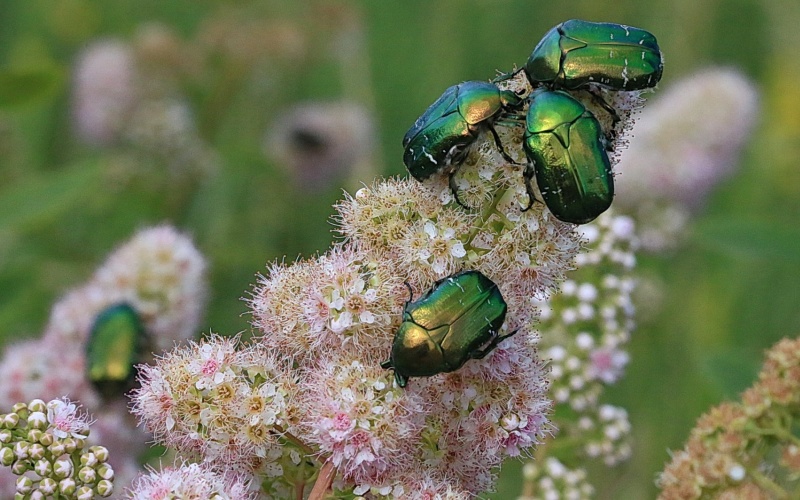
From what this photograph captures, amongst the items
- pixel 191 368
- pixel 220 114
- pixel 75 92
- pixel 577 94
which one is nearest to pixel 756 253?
pixel 577 94

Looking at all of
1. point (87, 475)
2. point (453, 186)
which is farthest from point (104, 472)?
point (453, 186)

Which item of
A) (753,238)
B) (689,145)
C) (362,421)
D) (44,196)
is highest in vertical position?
(44,196)

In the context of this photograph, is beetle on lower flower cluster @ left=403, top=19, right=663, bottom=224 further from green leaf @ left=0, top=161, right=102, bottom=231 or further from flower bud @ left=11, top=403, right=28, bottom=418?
green leaf @ left=0, top=161, right=102, bottom=231

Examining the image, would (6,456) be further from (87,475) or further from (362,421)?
(362,421)

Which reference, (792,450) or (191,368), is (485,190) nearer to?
(191,368)

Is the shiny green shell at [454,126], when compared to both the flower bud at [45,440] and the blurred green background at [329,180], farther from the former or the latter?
the blurred green background at [329,180]

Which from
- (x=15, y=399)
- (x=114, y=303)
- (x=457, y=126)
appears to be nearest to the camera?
(x=457, y=126)

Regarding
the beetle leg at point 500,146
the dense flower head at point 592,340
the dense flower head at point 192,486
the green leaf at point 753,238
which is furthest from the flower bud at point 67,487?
the green leaf at point 753,238
